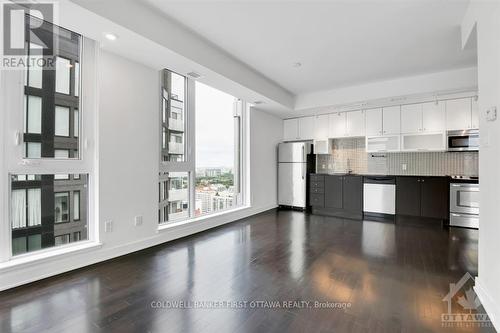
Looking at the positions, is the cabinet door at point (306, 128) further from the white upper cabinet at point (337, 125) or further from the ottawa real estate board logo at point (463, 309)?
the ottawa real estate board logo at point (463, 309)

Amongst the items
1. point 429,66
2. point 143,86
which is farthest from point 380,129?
point 143,86

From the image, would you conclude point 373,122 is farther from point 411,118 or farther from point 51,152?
Result: point 51,152

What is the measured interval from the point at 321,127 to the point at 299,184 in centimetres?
154

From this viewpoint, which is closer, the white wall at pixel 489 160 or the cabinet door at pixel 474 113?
the white wall at pixel 489 160

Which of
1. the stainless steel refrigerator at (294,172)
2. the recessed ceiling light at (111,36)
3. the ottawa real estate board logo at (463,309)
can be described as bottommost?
the ottawa real estate board logo at (463,309)

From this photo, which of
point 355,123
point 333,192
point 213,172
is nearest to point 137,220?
point 213,172

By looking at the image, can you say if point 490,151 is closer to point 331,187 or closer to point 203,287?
point 203,287

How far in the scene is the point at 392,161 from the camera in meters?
5.49

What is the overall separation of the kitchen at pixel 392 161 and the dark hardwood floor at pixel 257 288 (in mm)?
1190

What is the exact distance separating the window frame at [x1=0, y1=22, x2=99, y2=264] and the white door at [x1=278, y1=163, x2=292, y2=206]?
4.40 meters

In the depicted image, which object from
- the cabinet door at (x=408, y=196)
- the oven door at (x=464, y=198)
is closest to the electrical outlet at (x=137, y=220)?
the cabinet door at (x=408, y=196)

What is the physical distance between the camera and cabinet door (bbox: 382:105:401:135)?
5076mm

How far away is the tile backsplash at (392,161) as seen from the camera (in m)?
4.83

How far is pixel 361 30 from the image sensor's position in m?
2.94
